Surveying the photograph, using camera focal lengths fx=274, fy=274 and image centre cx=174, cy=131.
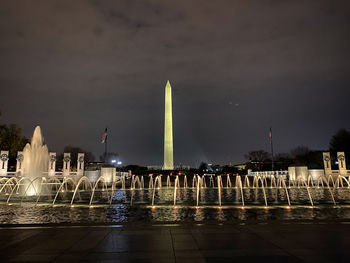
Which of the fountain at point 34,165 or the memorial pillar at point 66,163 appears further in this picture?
the memorial pillar at point 66,163

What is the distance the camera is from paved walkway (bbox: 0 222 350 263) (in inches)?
221

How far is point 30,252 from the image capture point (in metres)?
6.03

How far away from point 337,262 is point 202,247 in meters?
2.69

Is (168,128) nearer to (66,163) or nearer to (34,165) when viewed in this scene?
(66,163)

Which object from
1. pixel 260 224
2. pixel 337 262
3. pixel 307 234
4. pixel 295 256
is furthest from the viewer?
pixel 260 224

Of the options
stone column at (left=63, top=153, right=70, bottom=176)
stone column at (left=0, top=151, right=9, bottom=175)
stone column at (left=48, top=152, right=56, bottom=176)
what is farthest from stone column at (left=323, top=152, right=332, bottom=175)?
stone column at (left=0, top=151, right=9, bottom=175)

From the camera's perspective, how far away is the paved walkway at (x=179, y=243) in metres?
5.61

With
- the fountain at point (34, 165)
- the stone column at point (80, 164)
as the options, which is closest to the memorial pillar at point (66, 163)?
the stone column at point (80, 164)

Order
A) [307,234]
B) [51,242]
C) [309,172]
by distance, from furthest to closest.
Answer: [309,172]
[307,234]
[51,242]

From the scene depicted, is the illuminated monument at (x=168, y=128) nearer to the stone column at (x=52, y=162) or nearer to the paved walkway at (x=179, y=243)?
the stone column at (x=52, y=162)

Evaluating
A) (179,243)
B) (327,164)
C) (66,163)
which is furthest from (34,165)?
(327,164)

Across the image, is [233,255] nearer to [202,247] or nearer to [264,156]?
[202,247]

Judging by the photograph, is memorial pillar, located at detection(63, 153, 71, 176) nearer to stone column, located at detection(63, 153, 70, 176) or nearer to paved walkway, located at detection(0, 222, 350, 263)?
stone column, located at detection(63, 153, 70, 176)

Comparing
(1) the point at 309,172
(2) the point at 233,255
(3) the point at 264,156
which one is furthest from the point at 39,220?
(3) the point at 264,156
